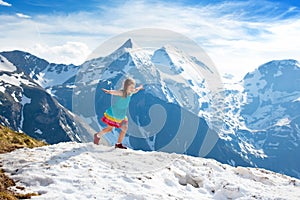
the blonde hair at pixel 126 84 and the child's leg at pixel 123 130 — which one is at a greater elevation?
the blonde hair at pixel 126 84

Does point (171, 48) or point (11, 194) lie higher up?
point (171, 48)

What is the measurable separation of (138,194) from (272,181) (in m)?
7.98

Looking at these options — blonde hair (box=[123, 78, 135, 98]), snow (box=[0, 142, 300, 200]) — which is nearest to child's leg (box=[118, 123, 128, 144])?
snow (box=[0, 142, 300, 200])

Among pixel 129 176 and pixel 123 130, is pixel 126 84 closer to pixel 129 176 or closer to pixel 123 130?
pixel 123 130

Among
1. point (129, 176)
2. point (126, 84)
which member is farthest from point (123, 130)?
point (129, 176)

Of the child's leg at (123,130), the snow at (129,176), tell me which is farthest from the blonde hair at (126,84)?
the snow at (129,176)

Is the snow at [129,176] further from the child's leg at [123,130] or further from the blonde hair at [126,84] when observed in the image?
the blonde hair at [126,84]

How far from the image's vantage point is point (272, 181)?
60.8 feet

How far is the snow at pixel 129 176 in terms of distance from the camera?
1405cm

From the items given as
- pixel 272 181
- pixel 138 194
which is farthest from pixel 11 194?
pixel 272 181

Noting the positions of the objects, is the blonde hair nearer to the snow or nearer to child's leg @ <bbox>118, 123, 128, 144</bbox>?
child's leg @ <bbox>118, 123, 128, 144</bbox>

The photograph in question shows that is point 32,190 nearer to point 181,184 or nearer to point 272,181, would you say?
point 181,184

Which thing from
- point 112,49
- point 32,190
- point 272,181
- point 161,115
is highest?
point 112,49

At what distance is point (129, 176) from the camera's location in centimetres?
1588
